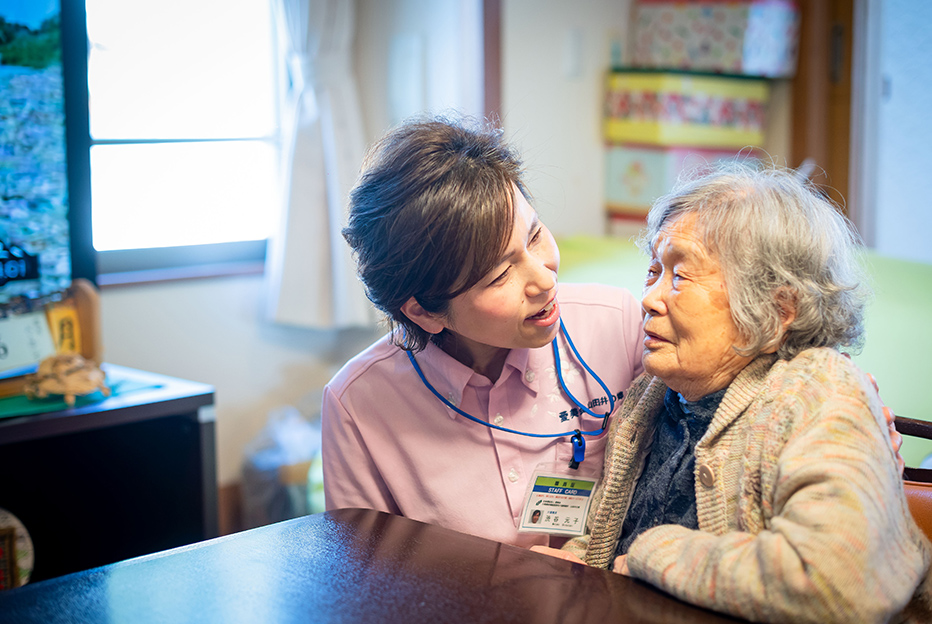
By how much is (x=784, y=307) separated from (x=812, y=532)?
0.36 metres

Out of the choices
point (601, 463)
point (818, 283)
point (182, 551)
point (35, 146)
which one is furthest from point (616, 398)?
point (35, 146)

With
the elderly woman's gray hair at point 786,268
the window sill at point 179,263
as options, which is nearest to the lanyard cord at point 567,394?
the elderly woman's gray hair at point 786,268

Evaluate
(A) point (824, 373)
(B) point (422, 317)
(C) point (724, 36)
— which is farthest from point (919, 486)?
(C) point (724, 36)

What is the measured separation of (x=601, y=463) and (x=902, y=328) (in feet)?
3.45

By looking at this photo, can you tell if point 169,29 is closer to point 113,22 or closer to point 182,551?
point 113,22

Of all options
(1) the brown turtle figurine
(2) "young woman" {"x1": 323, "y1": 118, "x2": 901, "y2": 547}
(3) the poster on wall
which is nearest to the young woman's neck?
(2) "young woman" {"x1": 323, "y1": 118, "x2": 901, "y2": 547}

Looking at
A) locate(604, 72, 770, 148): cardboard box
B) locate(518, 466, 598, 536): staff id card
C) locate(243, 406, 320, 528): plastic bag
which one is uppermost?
locate(604, 72, 770, 148): cardboard box

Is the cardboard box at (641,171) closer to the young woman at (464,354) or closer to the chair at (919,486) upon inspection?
the young woman at (464,354)

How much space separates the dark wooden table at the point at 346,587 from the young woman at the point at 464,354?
1.04 feet

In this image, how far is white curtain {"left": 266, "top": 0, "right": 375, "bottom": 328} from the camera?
3.24 metres

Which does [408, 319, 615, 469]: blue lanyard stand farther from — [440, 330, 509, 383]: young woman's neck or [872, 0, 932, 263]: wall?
[872, 0, 932, 263]: wall

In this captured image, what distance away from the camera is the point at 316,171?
10.9 ft

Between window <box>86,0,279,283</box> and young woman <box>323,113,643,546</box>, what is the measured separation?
1888 millimetres

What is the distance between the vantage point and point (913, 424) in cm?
124
